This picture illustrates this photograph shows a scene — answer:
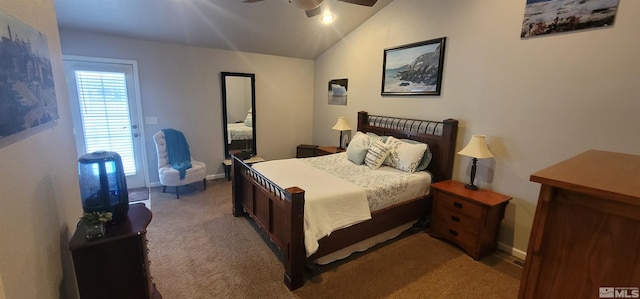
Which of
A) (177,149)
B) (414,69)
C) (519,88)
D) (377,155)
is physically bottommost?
(177,149)

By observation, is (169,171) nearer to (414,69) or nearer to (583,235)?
(414,69)

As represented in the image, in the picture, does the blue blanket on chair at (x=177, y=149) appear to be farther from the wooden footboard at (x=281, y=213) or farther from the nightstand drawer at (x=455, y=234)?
the nightstand drawer at (x=455, y=234)

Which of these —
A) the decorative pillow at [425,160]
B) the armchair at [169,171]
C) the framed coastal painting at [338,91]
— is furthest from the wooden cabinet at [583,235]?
the armchair at [169,171]

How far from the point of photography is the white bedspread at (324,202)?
2.19 metres

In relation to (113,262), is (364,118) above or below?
above

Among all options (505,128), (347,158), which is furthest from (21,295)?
(505,128)

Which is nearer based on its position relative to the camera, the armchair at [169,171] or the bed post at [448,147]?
the bed post at [448,147]

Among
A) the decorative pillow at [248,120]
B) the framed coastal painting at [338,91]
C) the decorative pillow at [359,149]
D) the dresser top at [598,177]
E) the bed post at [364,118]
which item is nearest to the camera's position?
the dresser top at [598,177]

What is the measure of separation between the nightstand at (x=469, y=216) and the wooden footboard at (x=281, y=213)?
1617 millimetres

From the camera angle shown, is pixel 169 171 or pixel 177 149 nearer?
pixel 169 171

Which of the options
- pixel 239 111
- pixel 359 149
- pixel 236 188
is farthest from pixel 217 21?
pixel 359 149

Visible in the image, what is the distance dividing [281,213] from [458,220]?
1.81 meters

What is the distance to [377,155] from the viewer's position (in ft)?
10.9

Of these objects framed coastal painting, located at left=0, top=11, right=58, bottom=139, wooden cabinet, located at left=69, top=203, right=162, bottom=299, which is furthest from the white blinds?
wooden cabinet, located at left=69, top=203, right=162, bottom=299
